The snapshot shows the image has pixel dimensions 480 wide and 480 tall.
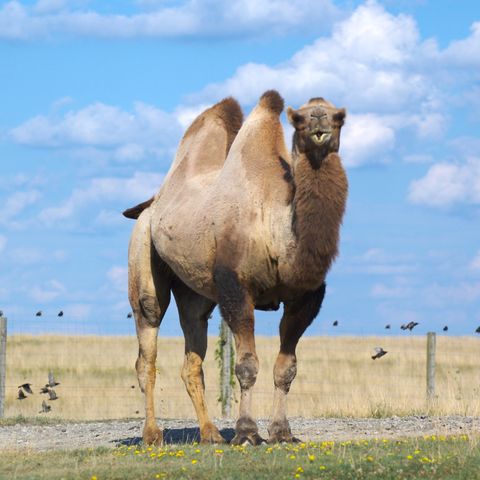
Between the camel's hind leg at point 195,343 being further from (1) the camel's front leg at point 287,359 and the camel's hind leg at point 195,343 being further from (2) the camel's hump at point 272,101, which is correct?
(2) the camel's hump at point 272,101

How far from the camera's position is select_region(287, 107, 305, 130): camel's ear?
11.0m

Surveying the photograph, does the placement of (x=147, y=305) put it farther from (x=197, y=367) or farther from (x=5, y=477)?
(x=5, y=477)

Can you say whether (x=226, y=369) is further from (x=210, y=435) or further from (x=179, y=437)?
(x=210, y=435)

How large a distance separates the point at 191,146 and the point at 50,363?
56.8ft

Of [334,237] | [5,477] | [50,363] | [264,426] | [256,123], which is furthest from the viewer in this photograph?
[50,363]

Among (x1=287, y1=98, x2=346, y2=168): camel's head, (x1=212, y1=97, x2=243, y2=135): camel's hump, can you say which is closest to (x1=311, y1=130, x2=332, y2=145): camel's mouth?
(x1=287, y1=98, x2=346, y2=168): camel's head

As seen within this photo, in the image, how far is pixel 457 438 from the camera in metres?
11.4

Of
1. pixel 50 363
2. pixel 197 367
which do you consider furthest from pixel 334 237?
pixel 50 363

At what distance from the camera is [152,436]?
13141mm

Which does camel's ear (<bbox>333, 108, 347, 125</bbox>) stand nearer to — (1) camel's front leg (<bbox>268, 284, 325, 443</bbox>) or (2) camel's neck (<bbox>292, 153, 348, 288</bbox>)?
(2) camel's neck (<bbox>292, 153, 348, 288</bbox>)

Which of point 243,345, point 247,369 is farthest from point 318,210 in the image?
point 247,369

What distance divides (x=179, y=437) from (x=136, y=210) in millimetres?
2773

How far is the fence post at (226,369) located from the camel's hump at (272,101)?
673 centimetres

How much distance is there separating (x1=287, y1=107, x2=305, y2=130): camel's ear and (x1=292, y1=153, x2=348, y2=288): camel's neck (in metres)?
0.30
